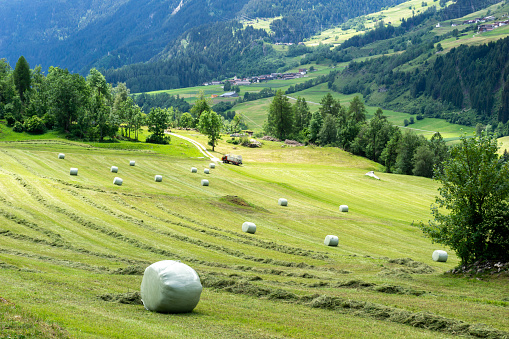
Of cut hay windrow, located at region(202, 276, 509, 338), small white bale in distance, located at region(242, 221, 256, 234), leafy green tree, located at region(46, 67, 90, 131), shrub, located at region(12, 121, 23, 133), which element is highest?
leafy green tree, located at region(46, 67, 90, 131)

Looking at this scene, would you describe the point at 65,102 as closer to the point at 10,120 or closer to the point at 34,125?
the point at 34,125

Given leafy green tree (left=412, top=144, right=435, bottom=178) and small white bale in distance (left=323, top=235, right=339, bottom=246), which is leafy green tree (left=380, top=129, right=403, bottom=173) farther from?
small white bale in distance (left=323, top=235, right=339, bottom=246)

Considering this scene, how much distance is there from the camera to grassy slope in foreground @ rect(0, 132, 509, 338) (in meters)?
17.6

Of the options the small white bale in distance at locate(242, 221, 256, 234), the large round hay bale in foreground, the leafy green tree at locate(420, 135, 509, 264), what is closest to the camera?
the large round hay bale in foreground

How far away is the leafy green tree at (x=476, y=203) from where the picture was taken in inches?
1137

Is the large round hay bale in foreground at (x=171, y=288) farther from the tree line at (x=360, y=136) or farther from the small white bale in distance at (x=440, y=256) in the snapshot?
the tree line at (x=360, y=136)

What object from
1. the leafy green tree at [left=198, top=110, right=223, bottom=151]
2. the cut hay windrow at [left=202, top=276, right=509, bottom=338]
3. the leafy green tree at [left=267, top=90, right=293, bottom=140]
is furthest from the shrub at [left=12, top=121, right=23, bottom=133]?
the cut hay windrow at [left=202, top=276, right=509, bottom=338]

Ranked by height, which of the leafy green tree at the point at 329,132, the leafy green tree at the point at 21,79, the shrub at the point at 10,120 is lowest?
the leafy green tree at the point at 329,132

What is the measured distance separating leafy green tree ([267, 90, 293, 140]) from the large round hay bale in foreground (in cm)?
15565

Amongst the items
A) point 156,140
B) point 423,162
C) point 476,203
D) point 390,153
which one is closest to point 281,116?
point 390,153

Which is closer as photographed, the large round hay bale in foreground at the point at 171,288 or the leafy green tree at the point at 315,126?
the large round hay bale in foreground at the point at 171,288

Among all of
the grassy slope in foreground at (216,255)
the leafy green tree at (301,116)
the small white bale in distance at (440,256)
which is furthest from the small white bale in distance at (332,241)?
the leafy green tree at (301,116)

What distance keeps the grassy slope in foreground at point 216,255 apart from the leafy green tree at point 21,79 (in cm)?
7213

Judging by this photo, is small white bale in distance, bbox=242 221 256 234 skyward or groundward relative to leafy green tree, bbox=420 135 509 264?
groundward
